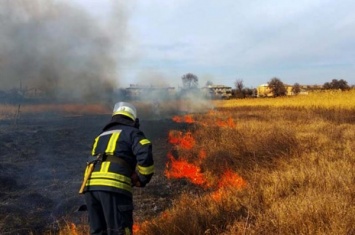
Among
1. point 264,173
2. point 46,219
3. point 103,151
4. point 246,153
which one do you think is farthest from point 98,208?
point 246,153

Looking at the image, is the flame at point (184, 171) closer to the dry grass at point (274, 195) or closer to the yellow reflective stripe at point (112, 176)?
the dry grass at point (274, 195)

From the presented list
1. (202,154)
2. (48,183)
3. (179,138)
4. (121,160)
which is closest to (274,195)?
(121,160)

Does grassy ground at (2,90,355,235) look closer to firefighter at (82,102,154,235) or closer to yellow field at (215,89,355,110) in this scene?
firefighter at (82,102,154,235)

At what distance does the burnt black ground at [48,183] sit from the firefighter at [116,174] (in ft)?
8.24

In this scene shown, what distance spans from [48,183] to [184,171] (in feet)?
12.7

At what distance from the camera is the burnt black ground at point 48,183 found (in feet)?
22.2

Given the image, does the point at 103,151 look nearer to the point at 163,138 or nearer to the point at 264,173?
the point at 264,173

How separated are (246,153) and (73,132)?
9.00 m

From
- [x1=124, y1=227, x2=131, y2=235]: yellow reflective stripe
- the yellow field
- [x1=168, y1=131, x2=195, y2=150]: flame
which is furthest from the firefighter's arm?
the yellow field

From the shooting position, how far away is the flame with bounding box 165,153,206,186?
994cm

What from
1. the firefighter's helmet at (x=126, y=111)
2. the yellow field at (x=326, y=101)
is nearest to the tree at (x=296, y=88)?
the yellow field at (x=326, y=101)

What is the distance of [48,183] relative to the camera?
8.85 metres

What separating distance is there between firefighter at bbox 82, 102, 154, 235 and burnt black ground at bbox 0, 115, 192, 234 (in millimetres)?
2511

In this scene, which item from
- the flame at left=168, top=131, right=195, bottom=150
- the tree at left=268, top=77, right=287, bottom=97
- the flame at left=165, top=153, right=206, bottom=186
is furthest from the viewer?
the tree at left=268, top=77, right=287, bottom=97
